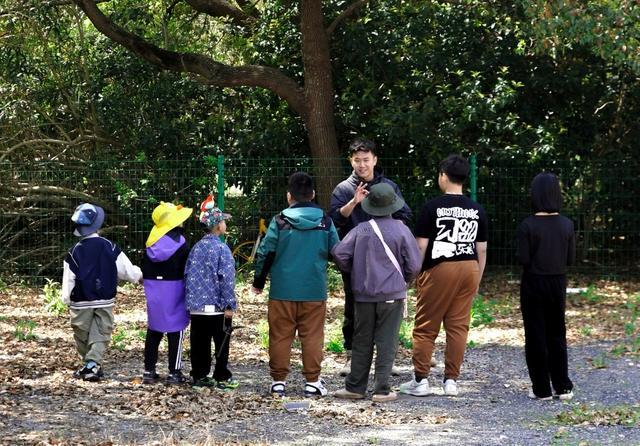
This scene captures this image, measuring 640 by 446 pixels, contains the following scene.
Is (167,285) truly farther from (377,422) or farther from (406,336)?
(406,336)

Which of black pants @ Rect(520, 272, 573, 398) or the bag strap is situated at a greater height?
the bag strap

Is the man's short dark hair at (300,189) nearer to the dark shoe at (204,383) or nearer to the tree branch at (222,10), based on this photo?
the dark shoe at (204,383)

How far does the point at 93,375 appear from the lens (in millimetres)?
8891

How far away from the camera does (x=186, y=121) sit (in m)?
17.4

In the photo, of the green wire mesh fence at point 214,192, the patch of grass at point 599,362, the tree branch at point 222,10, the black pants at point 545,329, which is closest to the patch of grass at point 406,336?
the patch of grass at point 599,362

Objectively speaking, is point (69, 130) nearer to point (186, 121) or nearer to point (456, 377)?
point (186, 121)

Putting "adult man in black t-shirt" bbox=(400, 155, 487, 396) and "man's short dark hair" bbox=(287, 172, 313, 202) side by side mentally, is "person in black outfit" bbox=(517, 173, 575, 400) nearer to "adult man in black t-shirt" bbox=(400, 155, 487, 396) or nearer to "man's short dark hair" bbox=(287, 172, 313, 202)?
"adult man in black t-shirt" bbox=(400, 155, 487, 396)

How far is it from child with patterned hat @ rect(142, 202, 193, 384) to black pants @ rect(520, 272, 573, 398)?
2788 millimetres

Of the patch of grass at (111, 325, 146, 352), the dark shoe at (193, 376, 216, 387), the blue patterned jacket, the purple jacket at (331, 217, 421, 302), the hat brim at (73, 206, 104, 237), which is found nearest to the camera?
the purple jacket at (331, 217, 421, 302)

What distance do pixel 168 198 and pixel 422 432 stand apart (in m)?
9.49

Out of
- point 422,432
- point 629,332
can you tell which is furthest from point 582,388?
→ point 629,332

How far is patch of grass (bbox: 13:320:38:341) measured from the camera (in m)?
11.2

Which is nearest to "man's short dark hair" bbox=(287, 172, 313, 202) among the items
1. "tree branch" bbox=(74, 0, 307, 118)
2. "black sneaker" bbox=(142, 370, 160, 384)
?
"black sneaker" bbox=(142, 370, 160, 384)

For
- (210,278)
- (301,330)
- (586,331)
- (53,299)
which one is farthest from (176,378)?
(53,299)
